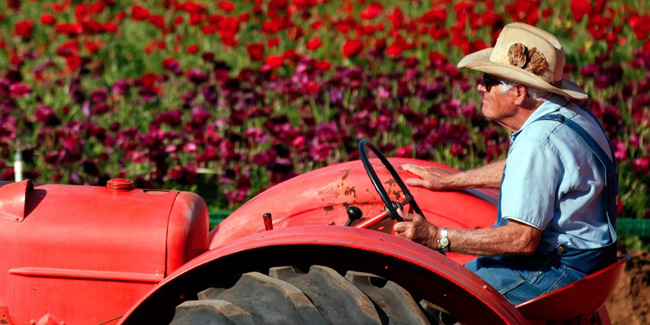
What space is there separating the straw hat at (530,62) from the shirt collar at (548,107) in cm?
4

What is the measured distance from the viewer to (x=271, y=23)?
24.2 ft

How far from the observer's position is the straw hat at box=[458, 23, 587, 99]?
9.12ft

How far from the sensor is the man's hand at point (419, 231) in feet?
8.73

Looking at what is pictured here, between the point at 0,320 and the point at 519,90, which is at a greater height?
the point at 519,90

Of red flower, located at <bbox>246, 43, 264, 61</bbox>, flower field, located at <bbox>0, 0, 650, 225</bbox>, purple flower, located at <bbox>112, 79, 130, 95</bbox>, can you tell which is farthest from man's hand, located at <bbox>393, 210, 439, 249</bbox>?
red flower, located at <bbox>246, 43, 264, 61</bbox>

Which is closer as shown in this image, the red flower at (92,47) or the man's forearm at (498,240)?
the man's forearm at (498,240)

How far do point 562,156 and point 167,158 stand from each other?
3376mm

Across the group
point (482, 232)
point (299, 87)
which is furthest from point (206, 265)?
point (299, 87)

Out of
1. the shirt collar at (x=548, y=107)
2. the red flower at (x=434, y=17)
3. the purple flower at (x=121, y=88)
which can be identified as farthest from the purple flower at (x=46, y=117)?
the shirt collar at (x=548, y=107)

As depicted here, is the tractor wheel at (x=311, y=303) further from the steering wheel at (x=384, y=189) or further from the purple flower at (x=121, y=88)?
the purple flower at (x=121, y=88)

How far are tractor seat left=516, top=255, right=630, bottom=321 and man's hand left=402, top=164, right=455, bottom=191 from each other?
2.18 ft

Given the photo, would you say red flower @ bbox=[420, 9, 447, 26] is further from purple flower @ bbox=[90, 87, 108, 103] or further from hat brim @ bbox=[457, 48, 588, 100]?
hat brim @ bbox=[457, 48, 588, 100]

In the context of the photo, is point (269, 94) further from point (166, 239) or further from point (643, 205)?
point (166, 239)

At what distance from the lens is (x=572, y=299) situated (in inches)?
103
